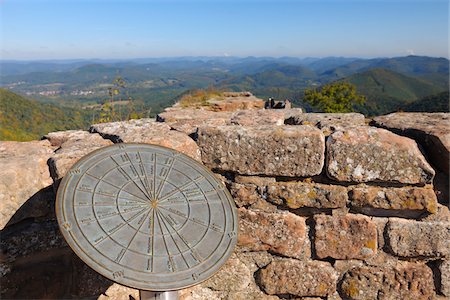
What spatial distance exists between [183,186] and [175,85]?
15366cm

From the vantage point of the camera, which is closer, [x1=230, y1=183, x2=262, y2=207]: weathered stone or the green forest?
[x1=230, y1=183, x2=262, y2=207]: weathered stone


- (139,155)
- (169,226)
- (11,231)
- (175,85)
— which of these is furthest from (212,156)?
(175,85)

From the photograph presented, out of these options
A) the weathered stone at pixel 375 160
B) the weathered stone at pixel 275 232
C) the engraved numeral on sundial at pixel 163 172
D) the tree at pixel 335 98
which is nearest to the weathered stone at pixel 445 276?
the weathered stone at pixel 375 160

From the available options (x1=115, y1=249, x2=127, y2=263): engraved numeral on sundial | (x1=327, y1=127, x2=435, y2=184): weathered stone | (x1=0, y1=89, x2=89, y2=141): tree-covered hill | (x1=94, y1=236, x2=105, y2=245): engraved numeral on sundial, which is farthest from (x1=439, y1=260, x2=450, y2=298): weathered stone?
(x1=0, y1=89, x2=89, y2=141): tree-covered hill

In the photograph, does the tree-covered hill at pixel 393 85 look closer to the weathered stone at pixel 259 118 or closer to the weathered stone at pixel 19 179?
the weathered stone at pixel 259 118

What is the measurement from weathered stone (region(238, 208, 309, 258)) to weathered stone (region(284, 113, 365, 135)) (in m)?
0.73

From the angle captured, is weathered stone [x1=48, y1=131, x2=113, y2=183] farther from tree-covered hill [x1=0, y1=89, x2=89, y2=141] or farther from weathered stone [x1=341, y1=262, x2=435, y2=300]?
tree-covered hill [x1=0, y1=89, x2=89, y2=141]

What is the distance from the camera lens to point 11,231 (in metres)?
2.22

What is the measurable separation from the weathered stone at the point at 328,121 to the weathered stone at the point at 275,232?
2.38 feet

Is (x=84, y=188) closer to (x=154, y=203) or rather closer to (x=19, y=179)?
(x=154, y=203)

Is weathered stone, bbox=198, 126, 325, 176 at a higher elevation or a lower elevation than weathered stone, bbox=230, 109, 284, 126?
lower

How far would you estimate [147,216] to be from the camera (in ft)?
6.49

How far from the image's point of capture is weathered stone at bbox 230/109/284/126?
2.93m

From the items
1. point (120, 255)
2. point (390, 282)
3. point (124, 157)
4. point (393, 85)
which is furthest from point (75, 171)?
point (393, 85)
